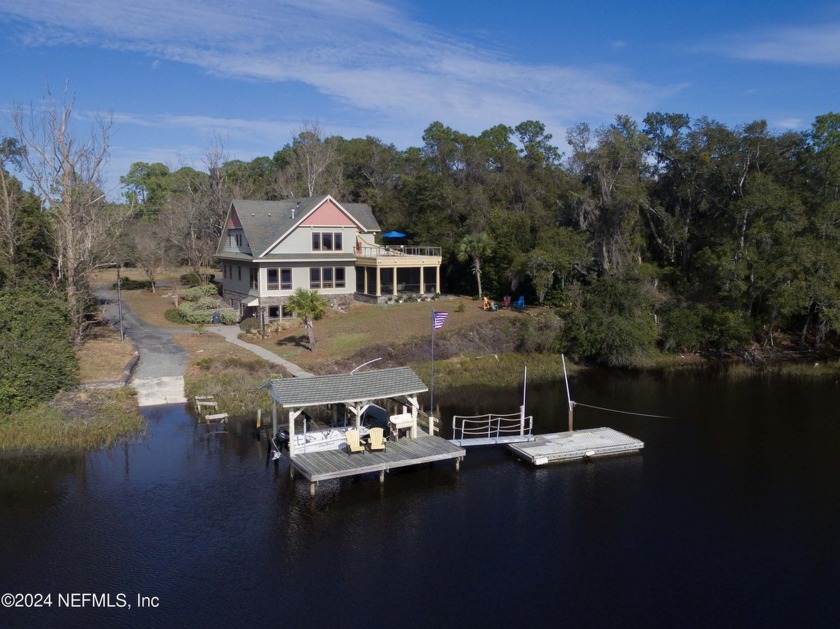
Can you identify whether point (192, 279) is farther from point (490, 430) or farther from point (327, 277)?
point (490, 430)

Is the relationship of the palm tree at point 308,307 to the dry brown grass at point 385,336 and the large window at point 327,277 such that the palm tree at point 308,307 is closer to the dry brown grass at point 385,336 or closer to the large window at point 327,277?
the dry brown grass at point 385,336

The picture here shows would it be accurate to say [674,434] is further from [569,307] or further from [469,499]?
[569,307]

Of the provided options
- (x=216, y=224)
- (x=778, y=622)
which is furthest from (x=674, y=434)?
(x=216, y=224)

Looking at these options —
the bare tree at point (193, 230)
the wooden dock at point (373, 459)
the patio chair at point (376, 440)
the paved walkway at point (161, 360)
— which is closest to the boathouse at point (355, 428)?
the wooden dock at point (373, 459)

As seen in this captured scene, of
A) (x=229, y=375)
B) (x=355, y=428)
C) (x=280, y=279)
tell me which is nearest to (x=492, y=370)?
(x=229, y=375)

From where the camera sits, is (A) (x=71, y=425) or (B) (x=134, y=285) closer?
(A) (x=71, y=425)

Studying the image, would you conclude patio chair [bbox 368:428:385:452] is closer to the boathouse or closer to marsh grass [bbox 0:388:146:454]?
the boathouse

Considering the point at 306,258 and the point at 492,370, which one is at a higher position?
the point at 306,258
